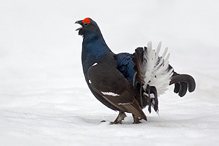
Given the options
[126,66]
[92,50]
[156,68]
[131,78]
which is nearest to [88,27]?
[92,50]

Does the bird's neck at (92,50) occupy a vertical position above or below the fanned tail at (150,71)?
above

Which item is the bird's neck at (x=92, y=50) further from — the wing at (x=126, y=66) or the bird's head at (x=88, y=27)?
the wing at (x=126, y=66)

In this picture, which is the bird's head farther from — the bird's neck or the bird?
the bird

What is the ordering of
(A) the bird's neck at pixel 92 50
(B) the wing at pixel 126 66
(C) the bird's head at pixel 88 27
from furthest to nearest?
(C) the bird's head at pixel 88 27, (A) the bird's neck at pixel 92 50, (B) the wing at pixel 126 66

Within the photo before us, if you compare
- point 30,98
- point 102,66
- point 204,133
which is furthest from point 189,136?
point 30,98

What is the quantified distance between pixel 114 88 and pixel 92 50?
60 cm

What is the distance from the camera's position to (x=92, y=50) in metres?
4.57

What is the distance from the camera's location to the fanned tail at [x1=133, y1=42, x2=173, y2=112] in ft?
13.5

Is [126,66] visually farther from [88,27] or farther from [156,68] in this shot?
[88,27]

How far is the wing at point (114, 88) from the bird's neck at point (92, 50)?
20cm

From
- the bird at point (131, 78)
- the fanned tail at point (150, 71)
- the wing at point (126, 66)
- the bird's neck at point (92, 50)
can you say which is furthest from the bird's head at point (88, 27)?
the fanned tail at point (150, 71)

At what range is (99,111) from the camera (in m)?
5.71

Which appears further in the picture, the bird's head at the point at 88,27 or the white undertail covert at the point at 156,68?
the bird's head at the point at 88,27

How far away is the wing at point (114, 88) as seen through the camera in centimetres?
414
